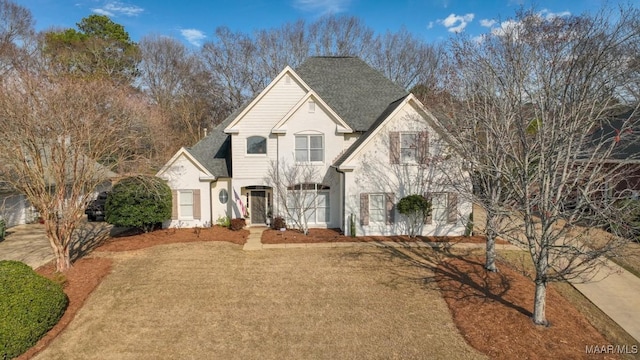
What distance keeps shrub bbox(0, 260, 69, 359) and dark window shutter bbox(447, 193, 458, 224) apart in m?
14.9

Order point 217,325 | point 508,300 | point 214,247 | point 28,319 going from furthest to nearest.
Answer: point 214,247, point 508,300, point 217,325, point 28,319

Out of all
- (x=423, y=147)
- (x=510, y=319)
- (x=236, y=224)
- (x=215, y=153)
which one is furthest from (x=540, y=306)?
(x=215, y=153)

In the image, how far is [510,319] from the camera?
853 cm

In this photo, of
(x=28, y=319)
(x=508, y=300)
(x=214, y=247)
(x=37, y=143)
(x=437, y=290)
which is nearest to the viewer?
(x=28, y=319)

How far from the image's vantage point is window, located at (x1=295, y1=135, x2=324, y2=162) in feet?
58.4

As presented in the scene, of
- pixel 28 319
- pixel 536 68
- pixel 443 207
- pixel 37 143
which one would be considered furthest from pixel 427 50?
pixel 28 319

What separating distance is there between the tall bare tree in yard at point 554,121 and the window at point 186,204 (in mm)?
13698

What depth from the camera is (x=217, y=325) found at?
342 inches

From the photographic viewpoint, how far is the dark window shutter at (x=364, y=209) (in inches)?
642

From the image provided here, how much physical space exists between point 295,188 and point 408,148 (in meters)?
5.87

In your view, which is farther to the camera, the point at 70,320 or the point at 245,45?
the point at 245,45

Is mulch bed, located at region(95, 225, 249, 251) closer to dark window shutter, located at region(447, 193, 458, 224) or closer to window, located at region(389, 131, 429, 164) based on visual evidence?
window, located at region(389, 131, 429, 164)

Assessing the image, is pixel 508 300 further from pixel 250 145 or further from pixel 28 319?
pixel 250 145

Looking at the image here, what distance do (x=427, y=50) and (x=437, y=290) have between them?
36.1m
